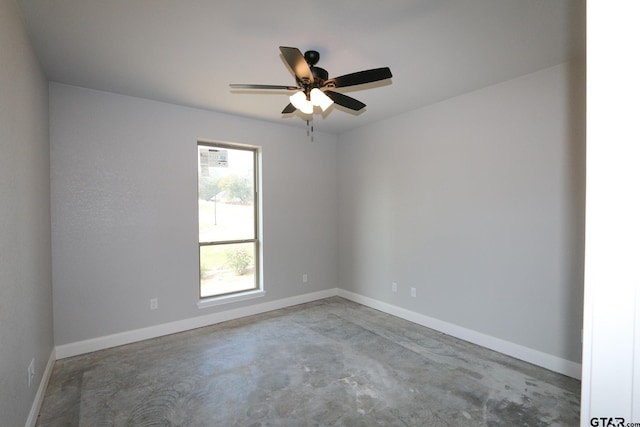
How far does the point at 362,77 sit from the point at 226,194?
8.89 ft

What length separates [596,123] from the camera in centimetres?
50

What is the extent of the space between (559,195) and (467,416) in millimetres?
2002

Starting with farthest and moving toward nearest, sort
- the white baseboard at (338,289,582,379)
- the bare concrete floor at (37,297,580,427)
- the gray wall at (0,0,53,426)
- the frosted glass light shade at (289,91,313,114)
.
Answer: the white baseboard at (338,289,582,379)
the frosted glass light shade at (289,91,313,114)
the bare concrete floor at (37,297,580,427)
the gray wall at (0,0,53,426)

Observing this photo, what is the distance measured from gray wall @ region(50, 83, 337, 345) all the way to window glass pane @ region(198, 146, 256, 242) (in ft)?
0.65

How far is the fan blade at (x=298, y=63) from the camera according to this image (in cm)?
187

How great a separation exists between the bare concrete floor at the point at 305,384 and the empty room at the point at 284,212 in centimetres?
2

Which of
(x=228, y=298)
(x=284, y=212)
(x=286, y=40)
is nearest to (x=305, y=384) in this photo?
(x=228, y=298)

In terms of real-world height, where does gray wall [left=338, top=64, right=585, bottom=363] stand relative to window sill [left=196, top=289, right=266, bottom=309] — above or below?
above


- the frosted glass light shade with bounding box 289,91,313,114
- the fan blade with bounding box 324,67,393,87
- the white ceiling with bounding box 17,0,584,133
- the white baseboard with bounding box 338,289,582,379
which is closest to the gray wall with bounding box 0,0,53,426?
the white ceiling with bounding box 17,0,584,133

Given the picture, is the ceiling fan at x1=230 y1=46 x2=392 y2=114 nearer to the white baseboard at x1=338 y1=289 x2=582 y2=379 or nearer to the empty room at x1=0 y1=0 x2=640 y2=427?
the empty room at x1=0 y1=0 x2=640 y2=427

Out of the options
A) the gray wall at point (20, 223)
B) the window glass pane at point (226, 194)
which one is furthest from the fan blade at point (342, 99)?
the window glass pane at point (226, 194)

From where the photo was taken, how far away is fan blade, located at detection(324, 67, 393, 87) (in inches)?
80.7

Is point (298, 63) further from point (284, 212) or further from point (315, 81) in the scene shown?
point (284, 212)

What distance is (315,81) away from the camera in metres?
2.28
